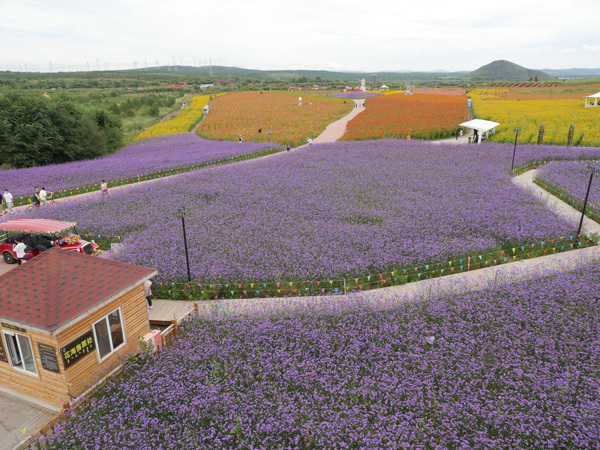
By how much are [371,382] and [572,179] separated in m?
24.8

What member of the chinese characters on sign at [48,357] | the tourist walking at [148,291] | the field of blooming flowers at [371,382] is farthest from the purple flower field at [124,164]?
the field of blooming flowers at [371,382]

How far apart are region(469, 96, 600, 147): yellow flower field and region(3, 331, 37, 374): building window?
45.2m

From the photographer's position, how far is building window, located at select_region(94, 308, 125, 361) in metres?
9.76

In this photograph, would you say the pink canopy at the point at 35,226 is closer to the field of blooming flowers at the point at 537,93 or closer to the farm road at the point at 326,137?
the farm road at the point at 326,137

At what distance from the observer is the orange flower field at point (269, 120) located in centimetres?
4931

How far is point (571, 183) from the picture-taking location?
2408cm

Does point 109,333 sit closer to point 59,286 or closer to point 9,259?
point 59,286

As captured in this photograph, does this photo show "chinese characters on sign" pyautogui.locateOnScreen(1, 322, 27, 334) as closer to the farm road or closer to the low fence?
the low fence

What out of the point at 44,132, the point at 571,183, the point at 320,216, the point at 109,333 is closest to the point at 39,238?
the point at 109,333

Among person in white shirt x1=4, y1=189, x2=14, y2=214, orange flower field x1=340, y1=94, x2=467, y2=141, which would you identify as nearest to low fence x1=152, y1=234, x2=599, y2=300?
person in white shirt x1=4, y1=189, x2=14, y2=214

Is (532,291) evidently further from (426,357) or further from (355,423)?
(355,423)

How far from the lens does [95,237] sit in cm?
1877

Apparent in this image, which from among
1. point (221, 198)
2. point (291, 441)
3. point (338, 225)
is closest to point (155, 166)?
point (221, 198)

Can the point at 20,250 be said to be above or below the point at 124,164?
below
